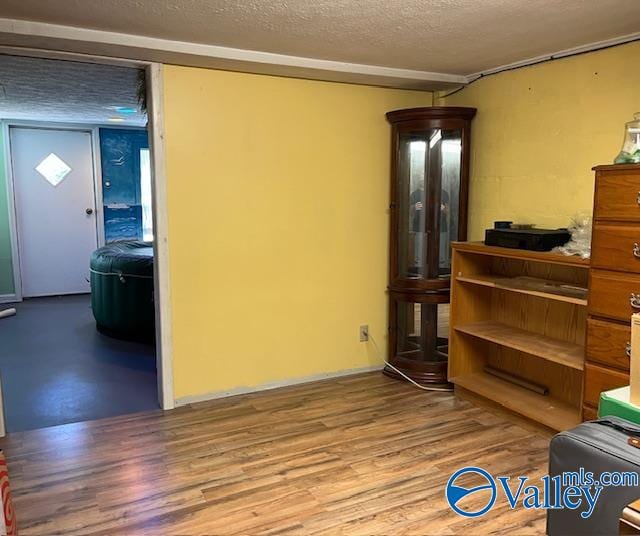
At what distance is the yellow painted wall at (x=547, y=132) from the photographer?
9.53 ft

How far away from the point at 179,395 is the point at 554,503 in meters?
2.35

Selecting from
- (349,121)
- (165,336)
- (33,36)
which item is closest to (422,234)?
(349,121)

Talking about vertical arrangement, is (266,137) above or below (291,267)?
above

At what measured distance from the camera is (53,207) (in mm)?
6797

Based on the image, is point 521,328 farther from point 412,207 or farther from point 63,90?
point 63,90

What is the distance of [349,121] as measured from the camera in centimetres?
380

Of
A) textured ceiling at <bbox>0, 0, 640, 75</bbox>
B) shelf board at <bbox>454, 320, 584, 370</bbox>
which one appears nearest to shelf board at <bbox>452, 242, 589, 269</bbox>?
shelf board at <bbox>454, 320, 584, 370</bbox>

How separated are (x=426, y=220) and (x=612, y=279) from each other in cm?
151

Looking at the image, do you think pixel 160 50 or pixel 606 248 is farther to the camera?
pixel 160 50

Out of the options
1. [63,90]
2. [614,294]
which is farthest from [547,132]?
[63,90]

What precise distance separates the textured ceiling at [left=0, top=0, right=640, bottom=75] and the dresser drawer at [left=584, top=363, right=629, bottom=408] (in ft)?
5.38

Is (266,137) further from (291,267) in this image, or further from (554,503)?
(554,503)

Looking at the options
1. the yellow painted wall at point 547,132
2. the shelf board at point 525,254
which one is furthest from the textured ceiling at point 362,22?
the shelf board at point 525,254

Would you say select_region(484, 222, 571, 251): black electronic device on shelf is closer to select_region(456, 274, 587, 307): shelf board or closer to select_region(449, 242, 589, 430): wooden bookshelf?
select_region(449, 242, 589, 430): wooden bookshelf
